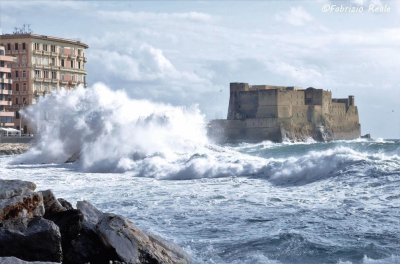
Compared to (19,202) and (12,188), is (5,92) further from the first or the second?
(19,202)

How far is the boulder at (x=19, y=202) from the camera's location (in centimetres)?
719

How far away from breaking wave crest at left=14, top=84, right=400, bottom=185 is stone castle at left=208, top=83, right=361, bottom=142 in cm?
3267

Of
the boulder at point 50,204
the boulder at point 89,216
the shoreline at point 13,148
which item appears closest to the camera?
the boulder at point 89,216

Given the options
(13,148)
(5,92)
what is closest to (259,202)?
(13,148)

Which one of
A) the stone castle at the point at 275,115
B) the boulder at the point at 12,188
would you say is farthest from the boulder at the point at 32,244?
the stone castle at the point at 275,115

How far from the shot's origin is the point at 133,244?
7039 millimetres

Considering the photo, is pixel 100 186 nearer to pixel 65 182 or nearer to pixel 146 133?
pixel 65 182

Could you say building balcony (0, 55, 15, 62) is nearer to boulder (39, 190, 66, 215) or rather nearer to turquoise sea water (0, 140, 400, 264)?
turquoise sea water (0, 140, 400, 264)

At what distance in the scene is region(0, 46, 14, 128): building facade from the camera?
4984 cm

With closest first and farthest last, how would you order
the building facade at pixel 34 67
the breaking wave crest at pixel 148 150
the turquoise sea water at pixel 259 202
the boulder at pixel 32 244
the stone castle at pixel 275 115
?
1. the boulder at pixel 32 244
2. the turquoise sea water at pixel 259 202
3. the breaking wave crest at pixel 148 150
4. the building facade at pixel 34 67
5. the stone castle at pixel 275 115

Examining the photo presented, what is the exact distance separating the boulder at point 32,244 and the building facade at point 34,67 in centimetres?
4453

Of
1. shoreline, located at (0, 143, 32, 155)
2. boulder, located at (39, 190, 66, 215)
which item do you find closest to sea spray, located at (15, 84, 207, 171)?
shoreline, located at (0, 143, 32, 155)

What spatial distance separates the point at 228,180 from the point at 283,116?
5164 centimetres

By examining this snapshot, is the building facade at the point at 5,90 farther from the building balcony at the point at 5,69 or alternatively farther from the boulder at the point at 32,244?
the boulder at the point at 32,244
